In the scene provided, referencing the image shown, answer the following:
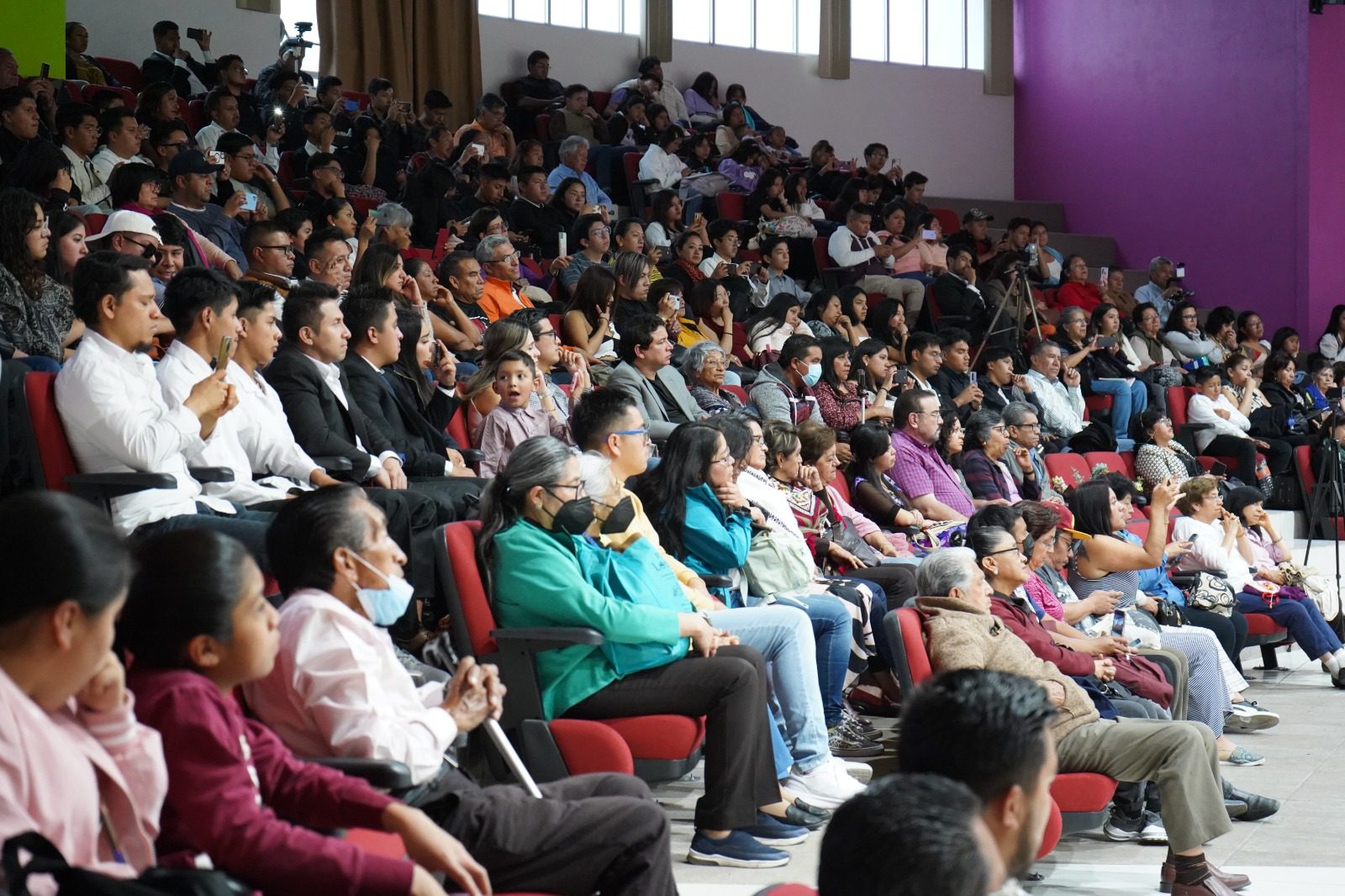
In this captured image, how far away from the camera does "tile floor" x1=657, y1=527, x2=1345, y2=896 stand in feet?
10.9

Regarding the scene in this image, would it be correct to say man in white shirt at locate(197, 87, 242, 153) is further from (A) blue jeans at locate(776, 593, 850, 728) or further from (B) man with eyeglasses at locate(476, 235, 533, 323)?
(A) blue jeans at locate(776, 593, 850, 728)

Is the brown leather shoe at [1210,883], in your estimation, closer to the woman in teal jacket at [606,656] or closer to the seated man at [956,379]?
the woman in teal jacket at [606,656]

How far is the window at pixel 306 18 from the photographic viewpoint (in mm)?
11070

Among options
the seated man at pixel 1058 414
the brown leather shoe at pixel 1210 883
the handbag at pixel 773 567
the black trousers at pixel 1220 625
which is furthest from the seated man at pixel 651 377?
the seated man at pixel 1058 414

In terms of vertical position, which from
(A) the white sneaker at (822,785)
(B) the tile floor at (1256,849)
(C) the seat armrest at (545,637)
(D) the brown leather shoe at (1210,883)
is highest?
(C) the seat armrest at (545,637)

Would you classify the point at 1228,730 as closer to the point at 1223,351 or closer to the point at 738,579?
the point at 738,579

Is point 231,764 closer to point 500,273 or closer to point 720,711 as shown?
point 720,711

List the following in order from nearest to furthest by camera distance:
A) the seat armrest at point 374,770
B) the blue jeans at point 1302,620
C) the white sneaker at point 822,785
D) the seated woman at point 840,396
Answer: the seat armrest at point 374,770 → the white sneaker at point 822,785 → the blue jeans at point 1302,620 → the seated woman at point 840,396

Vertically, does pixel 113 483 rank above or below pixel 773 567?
above

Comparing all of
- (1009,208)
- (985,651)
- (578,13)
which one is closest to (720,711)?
(985,651)

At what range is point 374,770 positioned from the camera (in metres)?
Answer: 2.12

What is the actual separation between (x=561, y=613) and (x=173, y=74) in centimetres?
721

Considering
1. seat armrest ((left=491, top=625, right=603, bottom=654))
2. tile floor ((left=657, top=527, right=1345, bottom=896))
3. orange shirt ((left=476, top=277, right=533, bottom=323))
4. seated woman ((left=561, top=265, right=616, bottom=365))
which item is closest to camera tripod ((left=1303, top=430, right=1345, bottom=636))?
tile floor ((left=657, top=527, right=1345, bottom=896))

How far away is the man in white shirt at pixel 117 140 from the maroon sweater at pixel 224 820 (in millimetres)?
5142
